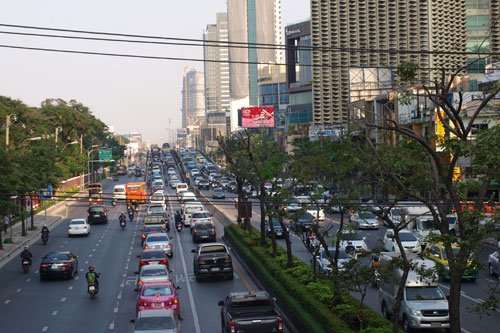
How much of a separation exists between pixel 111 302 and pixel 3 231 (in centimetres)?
3109

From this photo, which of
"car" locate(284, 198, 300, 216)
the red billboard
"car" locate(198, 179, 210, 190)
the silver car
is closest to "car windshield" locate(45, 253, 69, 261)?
"car" locate(284, 198, 300, 216)

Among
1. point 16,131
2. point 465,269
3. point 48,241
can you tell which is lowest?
point 48,241

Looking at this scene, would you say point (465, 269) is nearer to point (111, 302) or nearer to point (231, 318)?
point (231, 318)

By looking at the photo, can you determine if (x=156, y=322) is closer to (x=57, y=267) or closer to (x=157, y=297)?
(x=157, y=297)

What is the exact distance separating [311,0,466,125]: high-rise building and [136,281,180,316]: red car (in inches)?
3158

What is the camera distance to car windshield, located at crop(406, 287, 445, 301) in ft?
68.6

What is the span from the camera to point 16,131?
7788 centimetres

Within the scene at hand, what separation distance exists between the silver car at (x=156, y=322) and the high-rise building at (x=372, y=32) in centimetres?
8425

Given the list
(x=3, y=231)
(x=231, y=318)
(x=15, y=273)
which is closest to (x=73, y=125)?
(x=3, y=231)

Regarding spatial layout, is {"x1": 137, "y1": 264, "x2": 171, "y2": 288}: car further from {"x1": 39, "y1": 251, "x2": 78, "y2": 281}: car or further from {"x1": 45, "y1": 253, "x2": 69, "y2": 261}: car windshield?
{"x1": 45, "y1": 253, "x2": 69, "y2": 261}: car windshield

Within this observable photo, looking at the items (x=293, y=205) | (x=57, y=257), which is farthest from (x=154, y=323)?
(x=57, y=257)

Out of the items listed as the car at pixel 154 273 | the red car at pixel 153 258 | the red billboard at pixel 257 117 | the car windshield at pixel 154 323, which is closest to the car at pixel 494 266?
the car at pixel 154 273

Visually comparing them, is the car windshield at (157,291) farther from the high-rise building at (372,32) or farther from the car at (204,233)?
the high-rise building at (372,32)

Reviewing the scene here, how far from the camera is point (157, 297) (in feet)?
72.7
